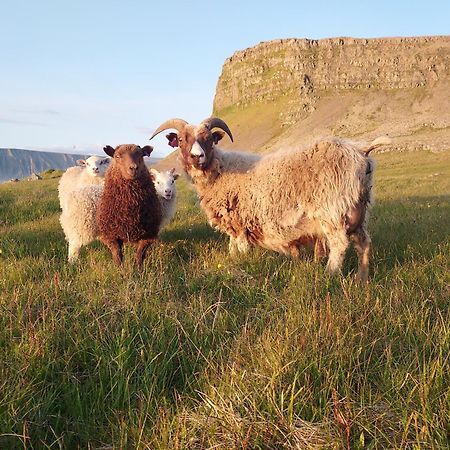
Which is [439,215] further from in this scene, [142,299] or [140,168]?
[142,299]

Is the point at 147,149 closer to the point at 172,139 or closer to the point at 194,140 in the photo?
the point at 172,139

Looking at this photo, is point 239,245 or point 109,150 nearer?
point 239,245

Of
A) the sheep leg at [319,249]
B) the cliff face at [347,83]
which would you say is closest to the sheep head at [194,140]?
the sheep leg at [319,249]

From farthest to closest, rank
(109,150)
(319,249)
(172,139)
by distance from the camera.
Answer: (172,139)
(109,150)
(319,249)

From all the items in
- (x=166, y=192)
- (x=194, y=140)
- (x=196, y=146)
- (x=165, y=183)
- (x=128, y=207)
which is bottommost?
(x=128, y=207)

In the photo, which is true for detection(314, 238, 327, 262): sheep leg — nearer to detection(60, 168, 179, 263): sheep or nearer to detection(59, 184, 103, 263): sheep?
detection(60, 168, 179, 263): sheep

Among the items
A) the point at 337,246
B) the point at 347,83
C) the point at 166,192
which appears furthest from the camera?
the point at 347,83

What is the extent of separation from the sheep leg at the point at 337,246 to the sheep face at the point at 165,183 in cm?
354

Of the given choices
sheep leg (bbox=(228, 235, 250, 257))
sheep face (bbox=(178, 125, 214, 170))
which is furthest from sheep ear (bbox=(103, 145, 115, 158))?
sheep leg (bbox=(228, 235, 250, 257))

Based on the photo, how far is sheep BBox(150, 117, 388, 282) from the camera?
5.29 metres

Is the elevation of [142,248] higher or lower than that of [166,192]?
lower

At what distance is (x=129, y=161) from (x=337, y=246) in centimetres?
314

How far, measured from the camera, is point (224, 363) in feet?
8.82

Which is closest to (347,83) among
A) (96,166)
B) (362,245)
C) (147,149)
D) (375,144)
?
(96,166)
